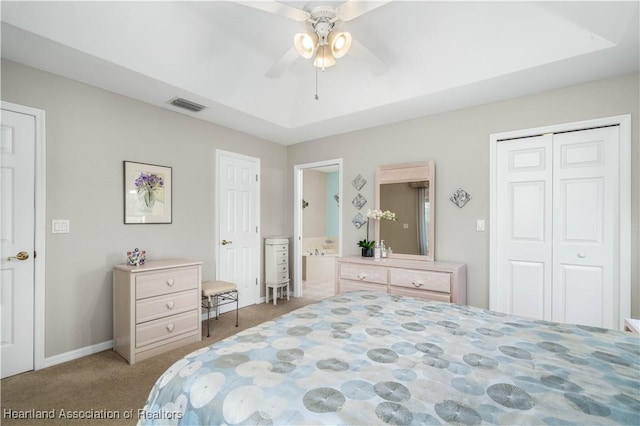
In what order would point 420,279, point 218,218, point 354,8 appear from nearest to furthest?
point 354,8 → point 420,279 → point 218,218

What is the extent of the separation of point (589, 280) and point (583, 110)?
1.53 m

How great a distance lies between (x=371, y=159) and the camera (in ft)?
13.0

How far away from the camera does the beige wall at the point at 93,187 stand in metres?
2.52

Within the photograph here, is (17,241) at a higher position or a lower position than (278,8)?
lower

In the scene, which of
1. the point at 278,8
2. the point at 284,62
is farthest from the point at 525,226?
the point at 278,8

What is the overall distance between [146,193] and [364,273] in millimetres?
2554

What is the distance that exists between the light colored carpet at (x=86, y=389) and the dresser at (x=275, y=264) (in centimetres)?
167

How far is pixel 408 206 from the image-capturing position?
3.61 meters

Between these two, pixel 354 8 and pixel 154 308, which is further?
pixel 154 308

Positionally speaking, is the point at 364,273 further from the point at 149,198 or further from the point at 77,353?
the point at 77,353

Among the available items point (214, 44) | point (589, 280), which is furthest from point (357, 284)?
point (214, 44)

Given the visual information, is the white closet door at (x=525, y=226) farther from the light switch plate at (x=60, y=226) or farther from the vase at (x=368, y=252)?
the light switch plate at (x=60, y=226)

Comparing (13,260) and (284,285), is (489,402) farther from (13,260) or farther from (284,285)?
(284,285)

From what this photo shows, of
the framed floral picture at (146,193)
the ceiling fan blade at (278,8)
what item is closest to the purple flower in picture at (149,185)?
the framed floral picture at (146,193)
